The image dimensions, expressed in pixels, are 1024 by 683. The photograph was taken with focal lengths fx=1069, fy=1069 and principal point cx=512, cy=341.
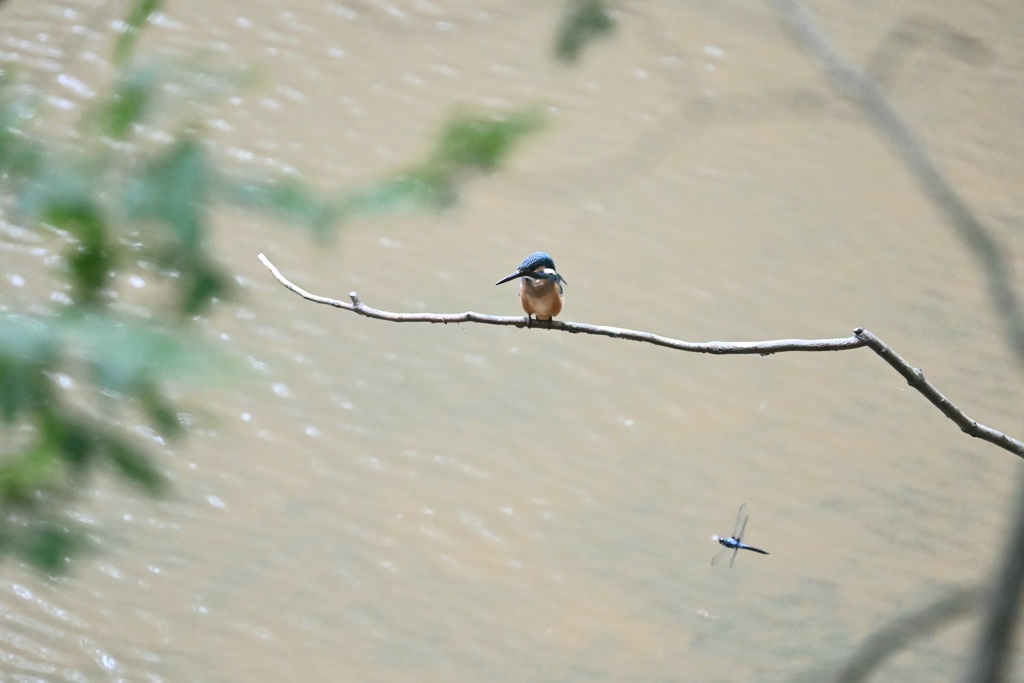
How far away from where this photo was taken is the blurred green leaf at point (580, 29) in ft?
3.57

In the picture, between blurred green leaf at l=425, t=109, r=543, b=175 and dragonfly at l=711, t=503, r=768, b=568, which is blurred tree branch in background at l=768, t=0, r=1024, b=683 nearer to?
blurred green leaf at l=425, t=109, r=543, b=175

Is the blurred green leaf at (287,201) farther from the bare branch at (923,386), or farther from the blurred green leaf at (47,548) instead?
the bare branch at (923,386)

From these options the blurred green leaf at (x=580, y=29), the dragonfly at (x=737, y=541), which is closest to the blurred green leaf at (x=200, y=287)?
the blurred green leaf at (x=580, y=29)

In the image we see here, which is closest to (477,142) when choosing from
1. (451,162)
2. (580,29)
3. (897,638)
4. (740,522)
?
(451,162)

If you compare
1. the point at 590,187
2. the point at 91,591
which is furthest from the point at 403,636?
the point at 590,187

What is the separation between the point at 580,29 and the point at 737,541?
226cm

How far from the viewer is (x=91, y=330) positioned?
0.77 metres

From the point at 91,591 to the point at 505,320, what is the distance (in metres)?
2.43

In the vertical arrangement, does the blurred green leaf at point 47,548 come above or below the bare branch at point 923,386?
below

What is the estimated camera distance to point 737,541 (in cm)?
310

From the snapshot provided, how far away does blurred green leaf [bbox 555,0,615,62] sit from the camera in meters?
1.09

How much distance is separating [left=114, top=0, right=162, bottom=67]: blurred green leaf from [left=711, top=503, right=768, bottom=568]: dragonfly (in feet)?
7.93

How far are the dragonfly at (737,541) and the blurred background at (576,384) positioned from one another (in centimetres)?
4

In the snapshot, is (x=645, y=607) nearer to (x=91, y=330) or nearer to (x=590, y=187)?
(x=590, y=187)
